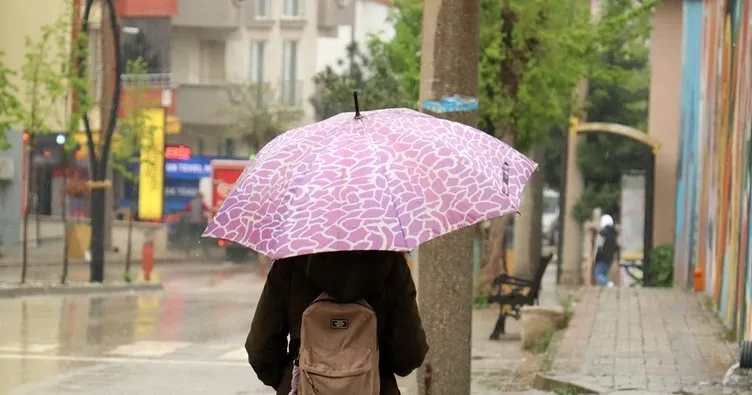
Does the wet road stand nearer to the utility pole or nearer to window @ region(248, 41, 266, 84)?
the utility pole

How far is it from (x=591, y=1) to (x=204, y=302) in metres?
12.7

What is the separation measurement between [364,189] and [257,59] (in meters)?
50.0

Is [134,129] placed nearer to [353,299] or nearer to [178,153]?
[178,153]

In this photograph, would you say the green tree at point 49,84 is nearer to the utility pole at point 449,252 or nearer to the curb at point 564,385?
the curb at point 564,385

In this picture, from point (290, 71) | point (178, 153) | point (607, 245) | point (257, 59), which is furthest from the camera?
point (257, 59)

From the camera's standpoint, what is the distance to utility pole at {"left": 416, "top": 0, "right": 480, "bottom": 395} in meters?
7.99

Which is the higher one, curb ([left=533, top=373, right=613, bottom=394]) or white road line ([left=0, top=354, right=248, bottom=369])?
curb ([left=533, top=373, right=613, bottom=394])

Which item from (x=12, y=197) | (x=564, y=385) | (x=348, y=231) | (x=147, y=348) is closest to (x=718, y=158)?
(x=147, y=348)

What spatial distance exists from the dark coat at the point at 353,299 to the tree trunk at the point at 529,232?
1054 inches

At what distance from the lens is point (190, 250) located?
44.4 m

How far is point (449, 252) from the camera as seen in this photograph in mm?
8016

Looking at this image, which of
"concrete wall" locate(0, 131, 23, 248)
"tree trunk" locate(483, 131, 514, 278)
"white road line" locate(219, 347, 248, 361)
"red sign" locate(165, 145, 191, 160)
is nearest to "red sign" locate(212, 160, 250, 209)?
"red sign" locate(165, 145, 191, 160)

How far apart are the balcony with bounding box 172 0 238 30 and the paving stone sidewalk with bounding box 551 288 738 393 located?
34888mm

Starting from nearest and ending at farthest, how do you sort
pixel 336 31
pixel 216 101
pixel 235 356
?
pixel 235 356, pixel 216 101, pixel 336 31
